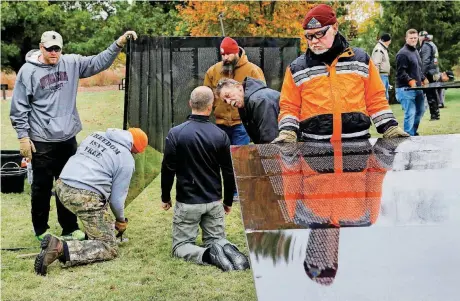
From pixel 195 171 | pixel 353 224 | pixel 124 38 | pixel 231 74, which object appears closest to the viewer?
pixel 353 224

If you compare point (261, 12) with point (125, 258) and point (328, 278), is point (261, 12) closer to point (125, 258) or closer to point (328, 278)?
point (125, 258)

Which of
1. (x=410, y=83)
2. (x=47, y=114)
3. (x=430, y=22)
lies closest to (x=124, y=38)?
(x=47, y=114)

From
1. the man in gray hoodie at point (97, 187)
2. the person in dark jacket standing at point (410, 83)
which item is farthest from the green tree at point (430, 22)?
the man in gray hoodie at point (97, 187)

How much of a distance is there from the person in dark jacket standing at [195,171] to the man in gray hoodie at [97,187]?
381 millimetres

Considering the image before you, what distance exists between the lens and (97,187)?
17.8ft

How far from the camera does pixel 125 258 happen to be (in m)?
5.52

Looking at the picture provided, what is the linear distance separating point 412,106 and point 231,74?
437 cm

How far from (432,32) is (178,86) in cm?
1587

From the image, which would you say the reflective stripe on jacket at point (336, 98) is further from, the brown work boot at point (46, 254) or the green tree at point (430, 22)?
the green tree at point (430, 22)

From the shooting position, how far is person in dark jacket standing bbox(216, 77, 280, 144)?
568 cm

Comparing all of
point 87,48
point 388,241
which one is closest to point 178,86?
point 388,241

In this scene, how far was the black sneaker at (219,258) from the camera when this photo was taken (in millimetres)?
5016

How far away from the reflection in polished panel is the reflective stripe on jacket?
70 cm

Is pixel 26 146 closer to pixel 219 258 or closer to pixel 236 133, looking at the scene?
pixel 219 258
